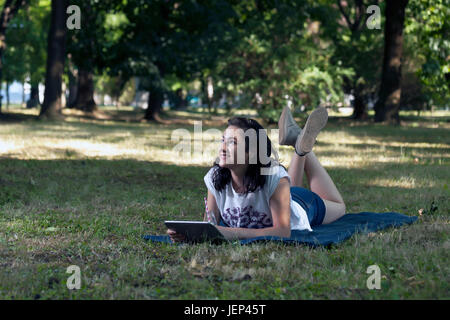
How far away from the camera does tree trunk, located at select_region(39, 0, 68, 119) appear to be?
968 inches

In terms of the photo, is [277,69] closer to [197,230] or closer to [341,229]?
[341,229]

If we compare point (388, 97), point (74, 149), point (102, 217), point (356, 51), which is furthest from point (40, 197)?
point (356, 51)

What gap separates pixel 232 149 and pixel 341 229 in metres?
1.43

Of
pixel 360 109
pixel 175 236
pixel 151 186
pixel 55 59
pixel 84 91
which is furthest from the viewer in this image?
pixel 360 109

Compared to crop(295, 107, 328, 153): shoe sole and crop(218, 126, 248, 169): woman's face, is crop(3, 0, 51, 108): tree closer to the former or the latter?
crop(295, 107, 328, 153): shoe sole

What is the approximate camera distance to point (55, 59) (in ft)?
81.8

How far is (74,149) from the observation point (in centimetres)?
1405

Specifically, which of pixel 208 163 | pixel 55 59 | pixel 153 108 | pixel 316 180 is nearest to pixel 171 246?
pixel 316 180

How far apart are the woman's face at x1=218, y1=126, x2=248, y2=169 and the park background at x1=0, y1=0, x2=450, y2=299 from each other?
0.68 m

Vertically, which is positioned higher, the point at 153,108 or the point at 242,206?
the point at 153,108

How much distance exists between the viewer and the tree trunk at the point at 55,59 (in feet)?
80.7

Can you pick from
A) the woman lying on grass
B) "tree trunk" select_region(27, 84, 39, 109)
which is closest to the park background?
the woman lying on grass
